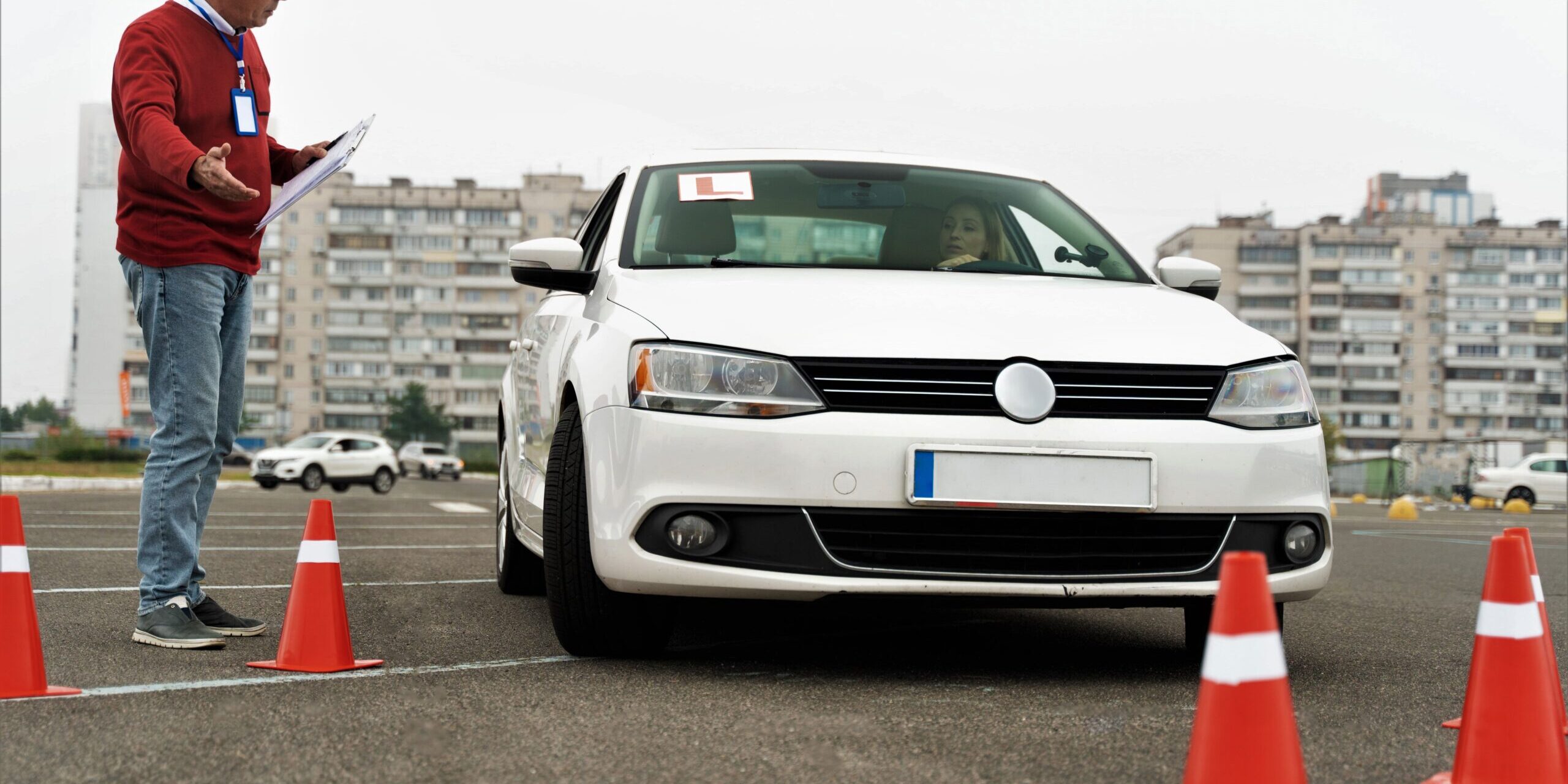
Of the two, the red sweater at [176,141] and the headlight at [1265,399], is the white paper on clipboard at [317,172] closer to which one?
the red sweater at [176,141]

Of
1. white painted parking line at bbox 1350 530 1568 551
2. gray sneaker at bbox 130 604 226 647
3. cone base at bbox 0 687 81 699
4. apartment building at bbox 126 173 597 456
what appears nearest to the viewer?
cone base at bbox 0 687 81 699

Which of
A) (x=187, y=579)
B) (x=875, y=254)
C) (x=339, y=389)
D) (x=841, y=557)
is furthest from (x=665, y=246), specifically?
(x=339, y=389)

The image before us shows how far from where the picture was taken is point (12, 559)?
11.3ft

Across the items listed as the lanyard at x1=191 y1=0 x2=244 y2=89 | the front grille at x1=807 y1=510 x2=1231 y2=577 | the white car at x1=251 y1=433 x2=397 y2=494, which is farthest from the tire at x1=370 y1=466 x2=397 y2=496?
the front grille at x1=807 y1=510 x2=1231 y2=577

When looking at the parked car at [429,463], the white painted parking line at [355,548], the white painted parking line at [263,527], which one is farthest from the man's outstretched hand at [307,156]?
Result: the parked car at [429,463]

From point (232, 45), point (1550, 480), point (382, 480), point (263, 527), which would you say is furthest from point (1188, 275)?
point (1550, 480)

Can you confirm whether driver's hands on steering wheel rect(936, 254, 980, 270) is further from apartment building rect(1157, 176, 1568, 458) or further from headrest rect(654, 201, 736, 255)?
apartment building rect(1157, 176, 1568, 458)

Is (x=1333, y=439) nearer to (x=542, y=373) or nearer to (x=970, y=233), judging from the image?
(x=970, y=233)

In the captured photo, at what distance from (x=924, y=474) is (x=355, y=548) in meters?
5.86

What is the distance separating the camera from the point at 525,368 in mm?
5504

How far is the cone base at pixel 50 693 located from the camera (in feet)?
10.6

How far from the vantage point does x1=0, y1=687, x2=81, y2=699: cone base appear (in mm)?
3232

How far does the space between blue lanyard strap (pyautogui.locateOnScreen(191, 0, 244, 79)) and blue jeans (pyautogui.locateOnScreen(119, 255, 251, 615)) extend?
24.4 inches

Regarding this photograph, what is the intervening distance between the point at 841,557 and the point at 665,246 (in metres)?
1.37
